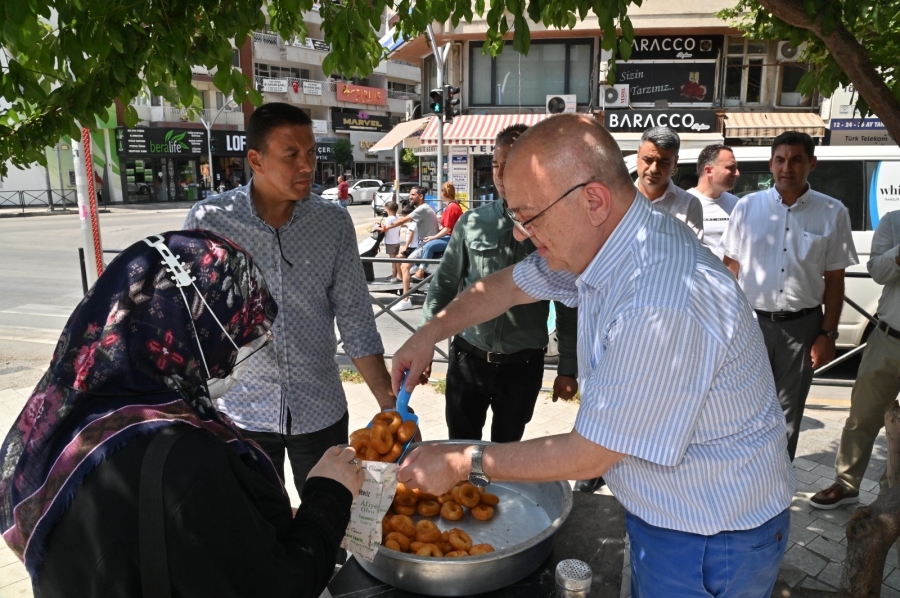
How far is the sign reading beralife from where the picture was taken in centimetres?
1989

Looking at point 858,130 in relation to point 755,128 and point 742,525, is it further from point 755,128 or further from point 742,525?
point 742,525

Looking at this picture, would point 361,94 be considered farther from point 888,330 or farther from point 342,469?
point 342,469

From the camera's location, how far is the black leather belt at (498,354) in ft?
11.4

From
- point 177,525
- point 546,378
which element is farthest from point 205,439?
point 546,378

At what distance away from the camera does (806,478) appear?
443cm

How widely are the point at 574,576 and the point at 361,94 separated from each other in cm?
4959

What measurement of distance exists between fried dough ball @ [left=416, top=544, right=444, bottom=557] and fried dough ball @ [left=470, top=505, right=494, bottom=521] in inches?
11.5

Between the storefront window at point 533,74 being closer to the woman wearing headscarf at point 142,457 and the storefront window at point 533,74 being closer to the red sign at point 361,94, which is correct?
the woman wearing headscarf at point 142,457

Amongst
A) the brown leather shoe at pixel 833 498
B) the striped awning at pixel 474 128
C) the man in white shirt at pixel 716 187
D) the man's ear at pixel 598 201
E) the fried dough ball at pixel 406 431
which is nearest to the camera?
the man's ear at pixel 598 201

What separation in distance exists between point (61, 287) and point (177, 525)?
12.3 meters

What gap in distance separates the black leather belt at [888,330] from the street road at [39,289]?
5.24 meters

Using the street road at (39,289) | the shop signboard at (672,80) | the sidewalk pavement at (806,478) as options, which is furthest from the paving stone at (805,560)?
the shop signboard at (672,80)

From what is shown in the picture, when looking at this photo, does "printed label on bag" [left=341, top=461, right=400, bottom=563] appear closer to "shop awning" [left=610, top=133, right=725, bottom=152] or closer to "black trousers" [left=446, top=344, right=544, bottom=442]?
"black trousers" [left=446, top=344, right=544, bottom=442]

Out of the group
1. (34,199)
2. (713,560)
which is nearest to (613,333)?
(713,560)
